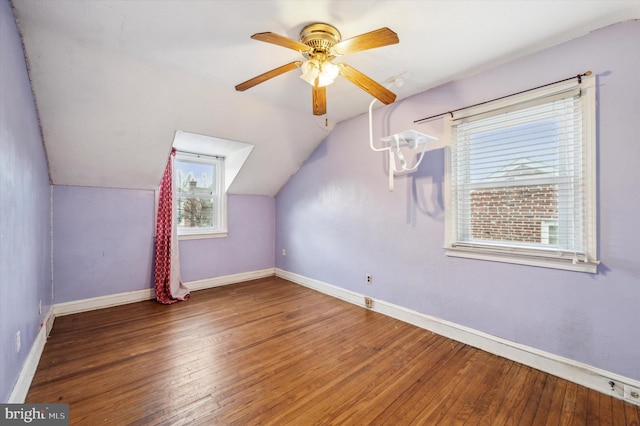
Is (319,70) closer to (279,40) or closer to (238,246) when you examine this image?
(279,40)

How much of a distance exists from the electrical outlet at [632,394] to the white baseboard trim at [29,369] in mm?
3594

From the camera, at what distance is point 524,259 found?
7.00 ft

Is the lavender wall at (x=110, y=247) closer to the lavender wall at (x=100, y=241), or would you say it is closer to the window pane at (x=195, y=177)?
the lavender wall at (x=100, y=241)

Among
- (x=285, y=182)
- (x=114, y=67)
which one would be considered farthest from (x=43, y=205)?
(x=285, y=182)

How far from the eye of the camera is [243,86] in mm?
1958

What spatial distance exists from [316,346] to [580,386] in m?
1.88

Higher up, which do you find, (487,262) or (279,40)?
(279,40)

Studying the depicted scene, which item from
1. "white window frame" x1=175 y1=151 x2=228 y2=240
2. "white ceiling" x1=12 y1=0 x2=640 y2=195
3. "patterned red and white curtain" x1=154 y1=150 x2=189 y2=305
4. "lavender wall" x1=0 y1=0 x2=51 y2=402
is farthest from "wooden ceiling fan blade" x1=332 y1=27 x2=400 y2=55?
"white window frame" x1=175 y1=151 x2=228 y2=240

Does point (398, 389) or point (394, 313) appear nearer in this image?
point (398, 389)

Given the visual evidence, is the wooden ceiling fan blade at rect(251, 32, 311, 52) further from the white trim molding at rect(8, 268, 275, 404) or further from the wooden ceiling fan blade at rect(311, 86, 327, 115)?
the white trim molding at rect(8, 268, 275, 404)

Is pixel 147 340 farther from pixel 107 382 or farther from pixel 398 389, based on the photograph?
pixel 398 389

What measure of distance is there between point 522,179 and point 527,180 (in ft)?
0.11

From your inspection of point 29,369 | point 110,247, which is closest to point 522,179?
point 29,369

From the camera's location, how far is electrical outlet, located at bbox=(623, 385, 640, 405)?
1686 millimetres
